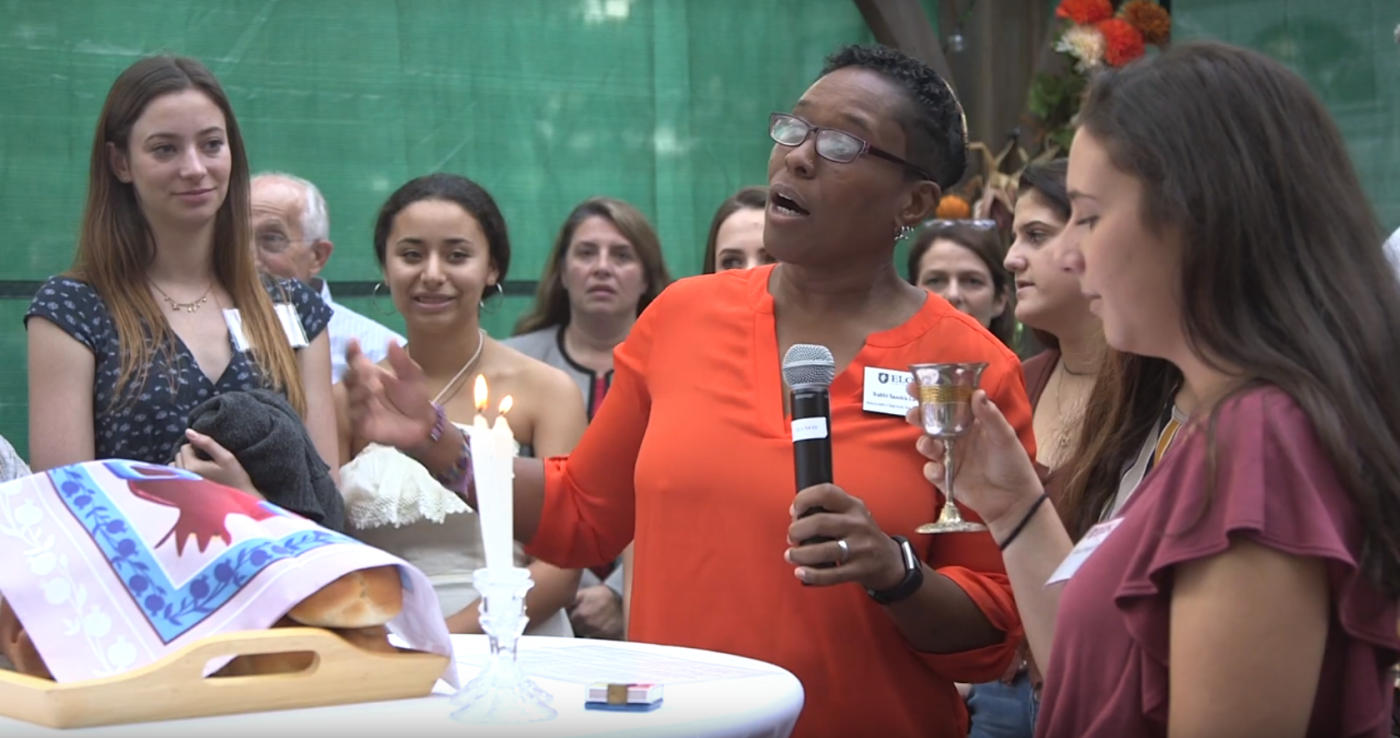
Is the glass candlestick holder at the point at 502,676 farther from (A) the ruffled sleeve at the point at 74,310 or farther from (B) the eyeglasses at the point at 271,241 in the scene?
(B) the eyeglasses at the point at 271,241

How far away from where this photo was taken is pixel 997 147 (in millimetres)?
6441

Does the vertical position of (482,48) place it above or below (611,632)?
above

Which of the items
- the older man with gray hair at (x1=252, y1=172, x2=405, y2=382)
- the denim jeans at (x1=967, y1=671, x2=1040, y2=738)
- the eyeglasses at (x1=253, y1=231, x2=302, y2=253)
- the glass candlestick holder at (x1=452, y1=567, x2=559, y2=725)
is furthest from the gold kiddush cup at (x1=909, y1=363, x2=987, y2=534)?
the eyeglasses at (x1=253, y1=231, x2=302, y2=253)

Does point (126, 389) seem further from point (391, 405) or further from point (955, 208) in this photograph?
point (955, 208)

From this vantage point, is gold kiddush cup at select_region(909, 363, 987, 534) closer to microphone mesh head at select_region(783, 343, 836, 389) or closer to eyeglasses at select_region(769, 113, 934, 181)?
microphone mesh head at select_region(783, 343, 836, 389)

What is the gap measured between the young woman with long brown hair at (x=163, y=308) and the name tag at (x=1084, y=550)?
183 centimetres

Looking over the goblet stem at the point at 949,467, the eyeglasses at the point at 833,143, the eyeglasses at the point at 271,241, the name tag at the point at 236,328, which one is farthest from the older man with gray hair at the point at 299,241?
the goblet stem at the point at 949,467

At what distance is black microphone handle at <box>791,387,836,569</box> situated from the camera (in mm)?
2064

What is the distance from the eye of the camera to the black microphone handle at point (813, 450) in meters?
2.06

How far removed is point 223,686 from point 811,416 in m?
0.88

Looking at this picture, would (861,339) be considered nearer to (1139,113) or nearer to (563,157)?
(1139,113)

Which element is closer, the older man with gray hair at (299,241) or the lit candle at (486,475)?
the lit candle at (486,475)

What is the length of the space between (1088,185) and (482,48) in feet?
14.2

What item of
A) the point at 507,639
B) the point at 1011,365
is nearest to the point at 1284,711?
the point at 507,639
